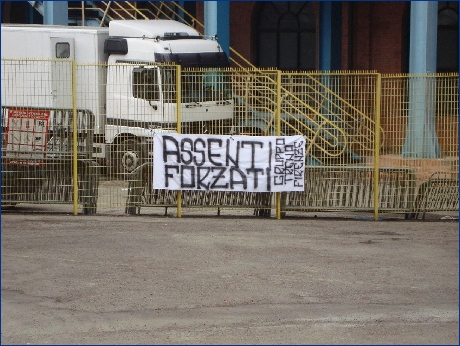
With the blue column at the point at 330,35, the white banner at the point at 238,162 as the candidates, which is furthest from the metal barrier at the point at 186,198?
the blue column at the point at 330,35

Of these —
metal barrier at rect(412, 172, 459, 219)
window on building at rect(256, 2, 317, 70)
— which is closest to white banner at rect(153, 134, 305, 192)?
metal barrier at rect(412, 172, 459, 219)

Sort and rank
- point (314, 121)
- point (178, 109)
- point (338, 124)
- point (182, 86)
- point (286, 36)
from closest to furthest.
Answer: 1. point (178, 109)
2. point (182, 86)
3. point (338, 124)
4. point (314, 121)
5. point (286, 36)

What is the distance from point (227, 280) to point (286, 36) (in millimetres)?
17381

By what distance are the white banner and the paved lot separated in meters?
0.61

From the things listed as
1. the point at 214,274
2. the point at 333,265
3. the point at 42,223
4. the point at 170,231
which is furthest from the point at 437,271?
the point at 42,223

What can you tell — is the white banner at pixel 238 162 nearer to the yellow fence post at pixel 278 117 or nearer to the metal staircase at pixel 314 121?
the yellow fence post at pixel 278 117

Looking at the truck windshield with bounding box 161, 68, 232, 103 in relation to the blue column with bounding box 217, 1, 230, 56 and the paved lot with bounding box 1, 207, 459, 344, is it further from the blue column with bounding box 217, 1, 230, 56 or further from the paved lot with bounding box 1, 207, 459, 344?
the blue column with bounding box 217, 1, 230, 56

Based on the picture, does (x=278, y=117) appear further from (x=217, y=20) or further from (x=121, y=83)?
(x=217, y=20)

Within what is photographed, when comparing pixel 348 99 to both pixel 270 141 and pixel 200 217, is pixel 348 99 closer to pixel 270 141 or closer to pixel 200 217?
pixel 270 141

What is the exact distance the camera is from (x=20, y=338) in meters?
8.80

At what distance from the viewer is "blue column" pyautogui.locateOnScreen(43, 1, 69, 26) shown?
24.0 meters

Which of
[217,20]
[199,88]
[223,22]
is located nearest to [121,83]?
[199,88]

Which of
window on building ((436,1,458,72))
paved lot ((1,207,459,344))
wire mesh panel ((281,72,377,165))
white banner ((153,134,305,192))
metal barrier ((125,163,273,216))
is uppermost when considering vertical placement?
window on building ((436,1,458,72))

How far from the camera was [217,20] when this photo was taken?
23250mm
